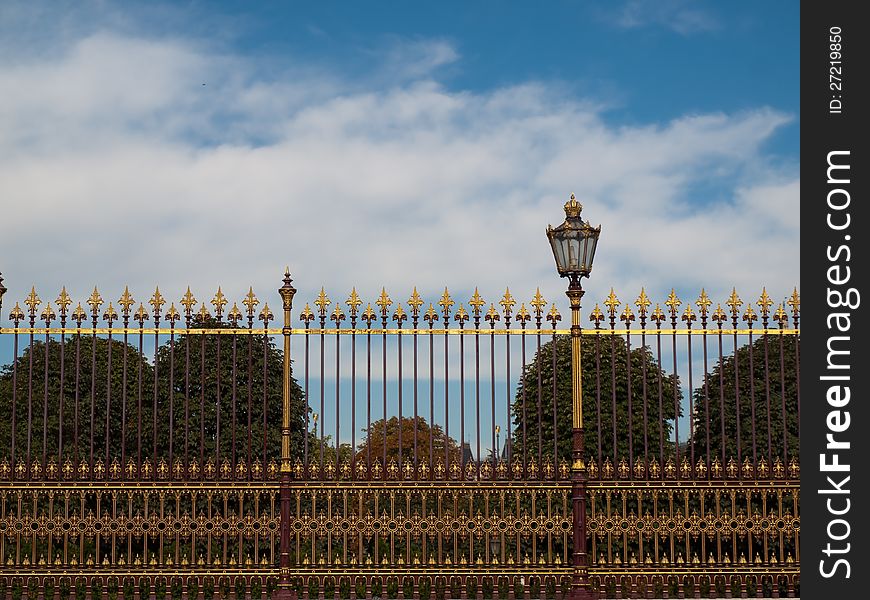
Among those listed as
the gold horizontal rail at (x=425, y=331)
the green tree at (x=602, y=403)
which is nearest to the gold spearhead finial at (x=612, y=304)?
the gold horizontal rail at (x=425, y=331)

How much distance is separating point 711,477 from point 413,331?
419 cm

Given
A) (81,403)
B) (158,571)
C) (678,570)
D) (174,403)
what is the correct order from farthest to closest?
(81,403) < (174,403) < (678,570) < (158,571)

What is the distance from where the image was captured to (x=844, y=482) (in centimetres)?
1274

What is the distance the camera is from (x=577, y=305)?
596 inches

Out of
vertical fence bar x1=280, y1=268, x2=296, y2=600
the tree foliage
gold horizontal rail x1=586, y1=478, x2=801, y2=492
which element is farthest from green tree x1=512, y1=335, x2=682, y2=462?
vertical fence bar x1=280, y1=268, x2=296, y2=600

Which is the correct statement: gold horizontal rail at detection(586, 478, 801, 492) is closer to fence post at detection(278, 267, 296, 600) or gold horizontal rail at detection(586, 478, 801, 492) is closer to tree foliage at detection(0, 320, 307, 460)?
fence post at detection(278, 267, 296, 600)

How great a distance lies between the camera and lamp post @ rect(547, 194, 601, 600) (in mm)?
14672

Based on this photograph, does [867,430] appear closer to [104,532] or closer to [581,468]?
[581,468]

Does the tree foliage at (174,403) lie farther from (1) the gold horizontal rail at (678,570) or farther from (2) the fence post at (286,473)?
(1) the gold horizontal rail at (678,570)

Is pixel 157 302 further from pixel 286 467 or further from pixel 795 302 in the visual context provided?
pixel 795 302

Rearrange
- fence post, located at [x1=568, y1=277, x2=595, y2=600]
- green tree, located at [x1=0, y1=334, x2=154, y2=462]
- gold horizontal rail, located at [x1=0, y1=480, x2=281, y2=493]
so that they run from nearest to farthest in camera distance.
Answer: fence post, located at [x1=568, y1=277, x2=595, y2=600] < gold horizontal rail, located at [x1=0, y1=480, x2=281, y2=493] < green tree, located at [x1=0, y1=334, x2=154, y2=462]

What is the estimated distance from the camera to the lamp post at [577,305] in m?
14.7

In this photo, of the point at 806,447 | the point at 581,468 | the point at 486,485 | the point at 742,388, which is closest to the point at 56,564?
the point at 486,485

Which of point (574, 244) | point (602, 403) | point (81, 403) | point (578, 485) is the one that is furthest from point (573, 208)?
point (81, 403)
